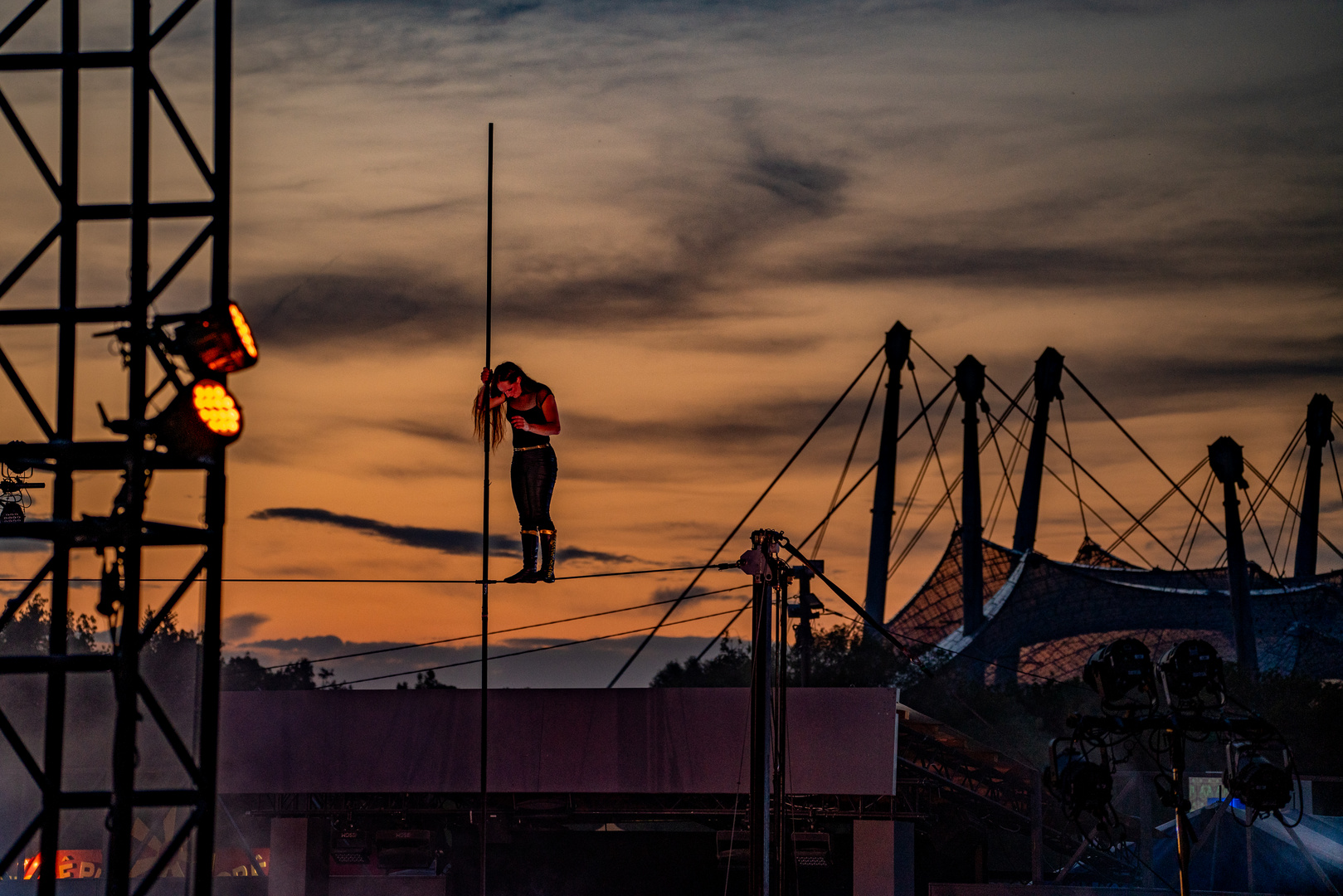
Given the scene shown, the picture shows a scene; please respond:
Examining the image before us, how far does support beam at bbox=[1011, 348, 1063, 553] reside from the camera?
47344 millimetres

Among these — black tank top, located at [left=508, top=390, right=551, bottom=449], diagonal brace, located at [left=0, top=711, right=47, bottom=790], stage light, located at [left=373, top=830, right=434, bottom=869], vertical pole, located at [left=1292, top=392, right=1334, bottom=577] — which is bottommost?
stage light, located at [left=373, top=830, right=434, bottom=869]

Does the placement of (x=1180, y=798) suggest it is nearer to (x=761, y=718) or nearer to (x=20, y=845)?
(x=761, y=718)

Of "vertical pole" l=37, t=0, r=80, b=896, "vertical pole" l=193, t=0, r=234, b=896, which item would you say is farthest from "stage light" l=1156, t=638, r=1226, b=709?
"vertical pole" l=37, t=0, r=80, b=896

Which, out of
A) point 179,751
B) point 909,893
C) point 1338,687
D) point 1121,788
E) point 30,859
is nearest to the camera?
point 179,751

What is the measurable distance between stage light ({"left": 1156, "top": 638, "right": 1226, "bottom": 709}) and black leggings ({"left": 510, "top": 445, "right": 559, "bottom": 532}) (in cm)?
637

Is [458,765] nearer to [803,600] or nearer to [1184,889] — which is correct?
[803,600]

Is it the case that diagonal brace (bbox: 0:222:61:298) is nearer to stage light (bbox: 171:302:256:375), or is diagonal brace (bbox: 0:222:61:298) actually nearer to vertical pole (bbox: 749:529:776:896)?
stage light (bbox: 171:302:256:375)

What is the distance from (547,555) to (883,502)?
3395cm

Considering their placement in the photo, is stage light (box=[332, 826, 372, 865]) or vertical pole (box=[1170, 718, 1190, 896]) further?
stage light (box=[332, 826, 372, 865])

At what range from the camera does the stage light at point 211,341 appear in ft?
28.8

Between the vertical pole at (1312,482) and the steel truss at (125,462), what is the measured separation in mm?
45166

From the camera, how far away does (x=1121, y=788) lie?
28.5 metres

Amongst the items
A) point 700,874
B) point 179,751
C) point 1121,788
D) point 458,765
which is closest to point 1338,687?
point 1121,788

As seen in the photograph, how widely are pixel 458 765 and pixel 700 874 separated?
12597mm
